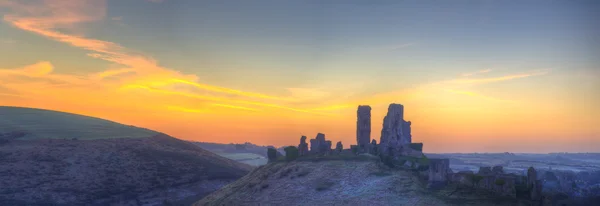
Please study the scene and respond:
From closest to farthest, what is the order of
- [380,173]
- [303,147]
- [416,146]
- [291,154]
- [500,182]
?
[500,182] < [380,173] < [416,146] < [291,154] < [303,147]

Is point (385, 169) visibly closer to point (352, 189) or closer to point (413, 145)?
point (352, 189)

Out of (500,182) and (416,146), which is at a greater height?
(416,146)

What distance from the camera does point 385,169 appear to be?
Answer: 2790 inches

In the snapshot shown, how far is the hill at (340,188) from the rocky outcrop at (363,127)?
13023 mm

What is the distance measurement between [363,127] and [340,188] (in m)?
29.1

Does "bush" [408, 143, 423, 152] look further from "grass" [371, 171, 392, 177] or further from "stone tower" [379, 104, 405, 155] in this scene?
"grass" [371, 171, 392, 177]

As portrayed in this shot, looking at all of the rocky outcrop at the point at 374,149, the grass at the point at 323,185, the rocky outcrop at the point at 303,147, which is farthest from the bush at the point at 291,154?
the grass at the point at 323,185

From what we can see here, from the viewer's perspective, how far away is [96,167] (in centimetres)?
10838

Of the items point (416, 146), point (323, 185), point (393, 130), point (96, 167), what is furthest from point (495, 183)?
point (96, 167)

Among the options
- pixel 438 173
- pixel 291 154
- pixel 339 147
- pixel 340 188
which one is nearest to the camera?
pixel 438 173

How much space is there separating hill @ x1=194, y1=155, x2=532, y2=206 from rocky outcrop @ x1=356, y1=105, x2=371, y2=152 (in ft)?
42.7

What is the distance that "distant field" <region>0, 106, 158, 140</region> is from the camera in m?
134

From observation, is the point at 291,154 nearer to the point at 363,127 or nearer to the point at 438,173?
the point at 363,127

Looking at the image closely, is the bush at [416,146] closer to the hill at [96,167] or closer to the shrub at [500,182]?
the shrub at [500,182]
